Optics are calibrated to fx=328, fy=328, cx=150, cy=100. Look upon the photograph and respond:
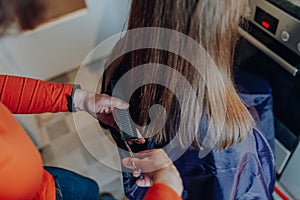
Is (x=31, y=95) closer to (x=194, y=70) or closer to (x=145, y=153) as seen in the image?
(x=145, y=153)

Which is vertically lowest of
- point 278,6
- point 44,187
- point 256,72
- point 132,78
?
point 44,187

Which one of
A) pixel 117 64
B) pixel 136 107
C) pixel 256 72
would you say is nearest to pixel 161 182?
pixel 136 107

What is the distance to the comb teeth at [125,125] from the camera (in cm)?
71

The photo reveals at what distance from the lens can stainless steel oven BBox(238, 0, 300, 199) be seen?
0.78m

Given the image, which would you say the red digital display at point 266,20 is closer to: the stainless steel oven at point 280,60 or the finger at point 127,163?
the stainless steel oven at point 280,60

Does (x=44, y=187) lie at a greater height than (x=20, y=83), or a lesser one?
lesser

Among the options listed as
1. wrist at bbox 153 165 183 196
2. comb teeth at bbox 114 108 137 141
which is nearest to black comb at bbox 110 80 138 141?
comb teeth at bbox 114 108 137 141

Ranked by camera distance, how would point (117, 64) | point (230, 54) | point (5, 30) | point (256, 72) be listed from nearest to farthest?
point (5, 30)
point (230, 54)
point (117, 64)
point (256, 72)

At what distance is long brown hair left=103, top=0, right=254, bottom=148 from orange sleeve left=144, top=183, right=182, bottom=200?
5.0 inches

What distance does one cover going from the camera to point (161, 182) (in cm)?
63

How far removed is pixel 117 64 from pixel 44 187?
318mm

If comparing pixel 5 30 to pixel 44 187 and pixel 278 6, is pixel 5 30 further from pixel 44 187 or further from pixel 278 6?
pixel 278 6

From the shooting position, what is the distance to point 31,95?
0.78 meters

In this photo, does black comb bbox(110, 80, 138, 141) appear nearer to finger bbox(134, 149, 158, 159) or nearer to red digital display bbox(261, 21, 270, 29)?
finger bbox(134, 149, 158, 159)
